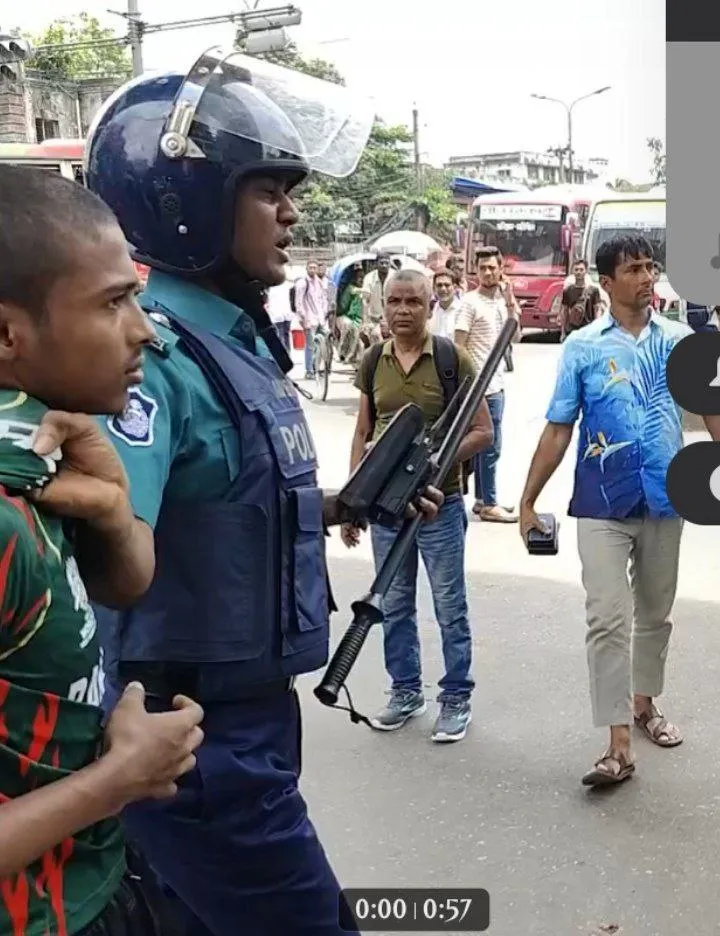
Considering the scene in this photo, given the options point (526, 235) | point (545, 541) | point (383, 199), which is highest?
point (383, 199)

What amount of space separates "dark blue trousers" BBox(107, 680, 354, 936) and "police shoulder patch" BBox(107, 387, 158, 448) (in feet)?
1.36

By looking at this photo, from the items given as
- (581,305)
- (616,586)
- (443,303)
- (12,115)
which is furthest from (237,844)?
(12,115)

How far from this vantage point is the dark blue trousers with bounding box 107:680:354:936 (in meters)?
1.47

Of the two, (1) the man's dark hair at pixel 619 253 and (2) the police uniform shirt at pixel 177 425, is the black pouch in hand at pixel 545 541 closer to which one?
(1) the man's dark hair at pixel 619 253

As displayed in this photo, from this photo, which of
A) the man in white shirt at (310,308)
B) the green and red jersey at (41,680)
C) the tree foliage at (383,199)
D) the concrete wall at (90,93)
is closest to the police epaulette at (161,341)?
the green and red jersey at (41,680)

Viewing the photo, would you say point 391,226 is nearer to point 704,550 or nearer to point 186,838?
point 704,550

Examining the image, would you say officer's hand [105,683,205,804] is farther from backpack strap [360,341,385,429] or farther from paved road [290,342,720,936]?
backpack strap [360,341,385,429]

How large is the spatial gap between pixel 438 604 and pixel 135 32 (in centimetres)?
1398

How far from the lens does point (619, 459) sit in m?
2.99

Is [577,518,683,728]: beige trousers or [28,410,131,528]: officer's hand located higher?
[28,410,131,528]: officer's hand

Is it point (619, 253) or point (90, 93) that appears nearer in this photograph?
point (619, 253)

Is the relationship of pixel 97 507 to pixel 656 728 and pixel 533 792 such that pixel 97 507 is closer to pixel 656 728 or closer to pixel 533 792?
pixel 533 792
